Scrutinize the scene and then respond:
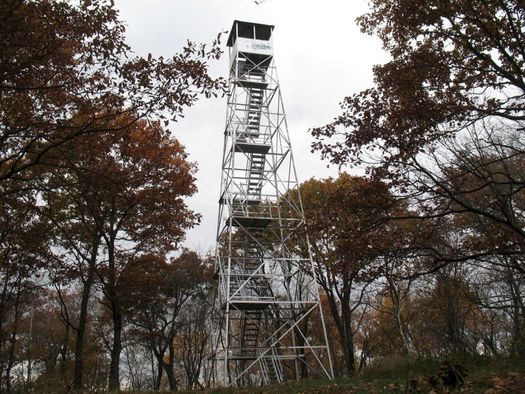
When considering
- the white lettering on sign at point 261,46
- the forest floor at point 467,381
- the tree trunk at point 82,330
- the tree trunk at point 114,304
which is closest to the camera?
the forest floor at point 467,381

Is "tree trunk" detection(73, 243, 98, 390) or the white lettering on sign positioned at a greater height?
the white lettering on sign

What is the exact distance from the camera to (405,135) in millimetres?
8766

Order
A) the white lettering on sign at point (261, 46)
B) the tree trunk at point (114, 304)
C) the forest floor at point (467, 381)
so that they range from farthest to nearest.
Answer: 1. the white lettering on sign at point (261, 46)
2. the tree trunk at point (114, 304)
3. the forest floor at point (467, 381)

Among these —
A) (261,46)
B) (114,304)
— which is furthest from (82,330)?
(261,46)

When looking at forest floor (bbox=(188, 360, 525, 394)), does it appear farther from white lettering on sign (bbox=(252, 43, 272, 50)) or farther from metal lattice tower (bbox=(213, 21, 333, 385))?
white lettering on sign (bbox=(252, 43, 272, 50))

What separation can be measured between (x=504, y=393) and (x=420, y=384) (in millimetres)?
1576

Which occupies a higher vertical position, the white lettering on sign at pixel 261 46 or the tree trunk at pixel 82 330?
the white lettering on sign at pixel 261 46

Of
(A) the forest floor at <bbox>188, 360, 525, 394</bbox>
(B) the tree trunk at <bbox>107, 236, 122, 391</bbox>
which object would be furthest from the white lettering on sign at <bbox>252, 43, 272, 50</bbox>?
(A) the forest floor at <bbox>188, 360, 525, 394</bbox>

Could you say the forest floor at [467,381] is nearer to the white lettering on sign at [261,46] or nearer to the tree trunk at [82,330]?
the tree trunk at [82,330]

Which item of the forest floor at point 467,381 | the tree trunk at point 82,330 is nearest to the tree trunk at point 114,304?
the tree trunk at point 82,330

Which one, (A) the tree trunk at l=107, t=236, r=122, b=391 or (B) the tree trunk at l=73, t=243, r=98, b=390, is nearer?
(B) the tree trunk at l=73, t=243, r=98, b=390

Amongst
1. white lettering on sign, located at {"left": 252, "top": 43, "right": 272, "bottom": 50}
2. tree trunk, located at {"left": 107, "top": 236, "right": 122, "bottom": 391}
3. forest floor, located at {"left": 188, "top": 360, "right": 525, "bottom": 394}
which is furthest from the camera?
white lettering on sign, located at {"left": 252, "top": 43, "right": 272, "bottom": 50}

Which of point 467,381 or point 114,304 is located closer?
point 467,381

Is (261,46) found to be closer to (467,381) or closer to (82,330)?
(82,330)
